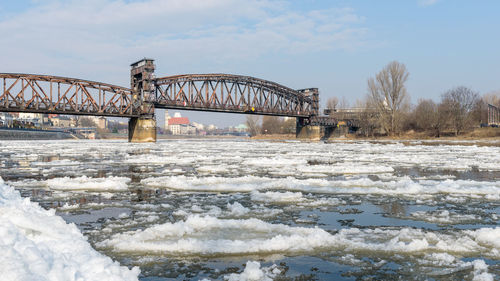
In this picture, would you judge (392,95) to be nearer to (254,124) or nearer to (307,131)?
(307,131)

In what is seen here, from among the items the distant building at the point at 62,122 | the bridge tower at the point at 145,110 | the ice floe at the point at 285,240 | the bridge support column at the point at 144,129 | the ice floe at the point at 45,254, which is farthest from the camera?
the distant building at the point at 62,122

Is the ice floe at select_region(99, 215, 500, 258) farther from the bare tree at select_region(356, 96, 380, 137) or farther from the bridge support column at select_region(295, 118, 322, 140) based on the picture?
the bridge support column at select_region(295, 118, 322, 140)

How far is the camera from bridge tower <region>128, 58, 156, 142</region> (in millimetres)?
59469

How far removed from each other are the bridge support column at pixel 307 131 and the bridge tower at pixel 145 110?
131ft

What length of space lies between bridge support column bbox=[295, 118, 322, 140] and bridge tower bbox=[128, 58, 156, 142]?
131ft

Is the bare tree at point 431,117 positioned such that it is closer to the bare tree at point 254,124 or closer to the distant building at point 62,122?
the bare tree at point 254,124

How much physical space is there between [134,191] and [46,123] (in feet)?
550

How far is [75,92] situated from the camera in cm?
5834

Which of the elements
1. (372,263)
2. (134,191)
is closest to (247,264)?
(372,263)

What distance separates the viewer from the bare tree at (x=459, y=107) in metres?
67.2

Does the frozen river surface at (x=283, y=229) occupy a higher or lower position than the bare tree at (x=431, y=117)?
lower

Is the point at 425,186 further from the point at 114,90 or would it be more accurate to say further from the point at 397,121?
the point at 397,121

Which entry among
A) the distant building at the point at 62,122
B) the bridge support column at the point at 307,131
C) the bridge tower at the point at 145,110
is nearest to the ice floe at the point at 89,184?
the bridge tower at the point at 145,110

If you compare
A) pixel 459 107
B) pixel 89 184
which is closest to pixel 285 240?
pixel 89 184
